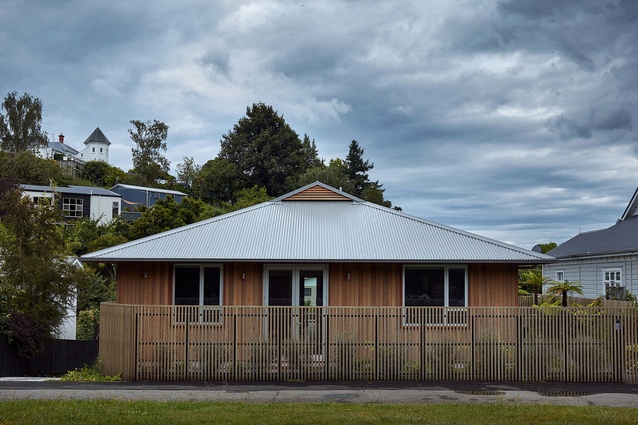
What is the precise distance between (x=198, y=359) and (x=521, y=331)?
25.2 feet

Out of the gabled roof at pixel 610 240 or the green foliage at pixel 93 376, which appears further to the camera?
the gabled roof at pixel 610 240

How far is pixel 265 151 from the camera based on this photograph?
66.9 metres

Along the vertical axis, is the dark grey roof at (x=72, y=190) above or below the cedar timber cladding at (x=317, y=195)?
above

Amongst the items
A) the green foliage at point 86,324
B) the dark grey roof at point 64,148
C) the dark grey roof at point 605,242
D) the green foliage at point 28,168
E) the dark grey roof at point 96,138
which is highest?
the dark grey roof at point 96,138

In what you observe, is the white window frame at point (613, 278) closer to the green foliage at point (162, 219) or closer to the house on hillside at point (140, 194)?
the green foliage at point (162, 219)

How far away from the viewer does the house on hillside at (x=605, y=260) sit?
89.5 ft

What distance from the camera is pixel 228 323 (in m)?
17.5

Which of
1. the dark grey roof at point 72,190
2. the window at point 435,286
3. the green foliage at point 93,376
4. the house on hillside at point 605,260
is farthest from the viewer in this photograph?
the dark grey roof at point 72,190

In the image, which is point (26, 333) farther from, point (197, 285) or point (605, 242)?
point (605, 242)

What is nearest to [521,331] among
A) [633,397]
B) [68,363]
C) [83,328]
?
[633,397]

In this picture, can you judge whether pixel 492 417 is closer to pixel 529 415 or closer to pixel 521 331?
pixel 529 415

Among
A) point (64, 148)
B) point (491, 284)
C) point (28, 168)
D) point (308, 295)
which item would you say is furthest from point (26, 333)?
point (64, 148)

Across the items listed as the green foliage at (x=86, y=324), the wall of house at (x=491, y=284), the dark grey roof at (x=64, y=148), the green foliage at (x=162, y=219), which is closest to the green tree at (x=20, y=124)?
the dark grey roof at (x=64, y=148)

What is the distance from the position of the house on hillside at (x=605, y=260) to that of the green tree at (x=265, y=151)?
33021 mm
